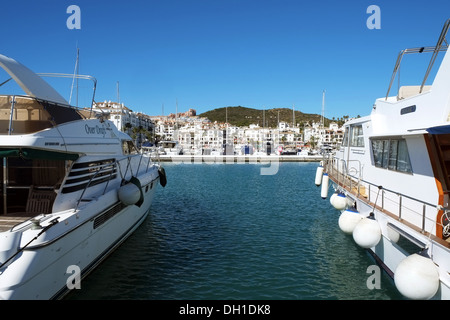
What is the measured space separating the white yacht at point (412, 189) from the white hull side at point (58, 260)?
665 centimetres

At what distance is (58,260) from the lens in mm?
6652

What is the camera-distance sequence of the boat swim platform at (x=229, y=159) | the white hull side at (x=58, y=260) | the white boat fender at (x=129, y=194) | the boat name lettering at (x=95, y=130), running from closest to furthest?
the white hull side at (x=58, y=260) → the boat name lettering at (x=95, y=130) → the white boat fender at (x=129, y=194) → the boat swim platform at (x=229, y=159)

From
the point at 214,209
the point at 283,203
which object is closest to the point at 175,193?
the point at 214,209

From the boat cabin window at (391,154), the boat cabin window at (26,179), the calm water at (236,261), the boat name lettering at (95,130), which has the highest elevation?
the boat name lettering at (95,130)

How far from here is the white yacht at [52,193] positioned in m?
5.97

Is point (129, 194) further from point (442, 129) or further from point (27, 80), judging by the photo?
point (442, 129)

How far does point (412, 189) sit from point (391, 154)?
147 centimetres

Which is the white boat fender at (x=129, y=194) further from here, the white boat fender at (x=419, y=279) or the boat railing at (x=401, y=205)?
the white boat fender at (x=419, y=279)

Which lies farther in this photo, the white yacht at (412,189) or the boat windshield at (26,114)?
the boat windshield at (26,114)

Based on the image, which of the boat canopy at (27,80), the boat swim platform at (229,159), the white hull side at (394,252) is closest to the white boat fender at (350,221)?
the white hull side at (394,252)

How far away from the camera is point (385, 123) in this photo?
10.1 m

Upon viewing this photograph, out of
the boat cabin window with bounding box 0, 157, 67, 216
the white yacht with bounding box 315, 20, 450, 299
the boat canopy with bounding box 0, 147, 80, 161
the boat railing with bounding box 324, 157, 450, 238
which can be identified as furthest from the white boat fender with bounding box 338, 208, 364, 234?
the boat cabin window with bounding box 0, 157, 67, 216

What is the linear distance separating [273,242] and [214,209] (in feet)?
20.8
